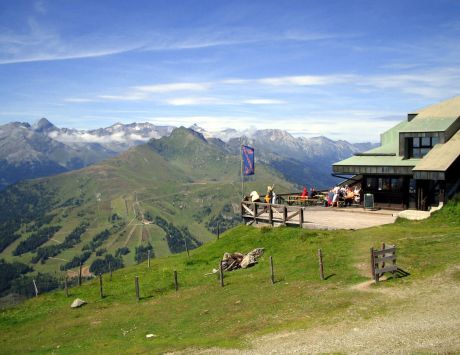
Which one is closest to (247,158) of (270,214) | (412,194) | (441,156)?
(270,214)

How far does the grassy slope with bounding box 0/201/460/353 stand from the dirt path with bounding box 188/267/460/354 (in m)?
0.99

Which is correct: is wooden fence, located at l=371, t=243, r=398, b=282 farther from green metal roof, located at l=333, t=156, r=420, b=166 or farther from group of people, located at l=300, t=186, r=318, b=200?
group of people, located at l=300, t=186, r=318, b=200

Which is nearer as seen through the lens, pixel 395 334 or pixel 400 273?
pixel 395 334

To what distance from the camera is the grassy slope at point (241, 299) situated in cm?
2298

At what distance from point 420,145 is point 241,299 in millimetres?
28854

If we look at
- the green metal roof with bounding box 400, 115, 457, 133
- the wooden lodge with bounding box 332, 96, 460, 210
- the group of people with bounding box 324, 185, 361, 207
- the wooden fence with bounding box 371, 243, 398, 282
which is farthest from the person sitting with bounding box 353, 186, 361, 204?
the wooden fence with bounding box 371, 243, 398, 282

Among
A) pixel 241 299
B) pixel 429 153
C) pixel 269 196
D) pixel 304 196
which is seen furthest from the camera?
pixel 304 196

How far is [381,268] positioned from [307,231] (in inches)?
518

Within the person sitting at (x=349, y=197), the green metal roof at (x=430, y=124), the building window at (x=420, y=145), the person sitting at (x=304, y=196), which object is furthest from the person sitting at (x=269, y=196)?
the green metal roof at (x=430, y=124)

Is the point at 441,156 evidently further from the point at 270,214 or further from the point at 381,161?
the point at 270,214

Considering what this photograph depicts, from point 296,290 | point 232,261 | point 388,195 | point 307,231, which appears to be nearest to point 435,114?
point 388,195

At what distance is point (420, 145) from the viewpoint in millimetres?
46688

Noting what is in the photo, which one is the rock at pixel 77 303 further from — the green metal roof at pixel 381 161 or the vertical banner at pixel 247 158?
the green metal roof at pixel 381 161

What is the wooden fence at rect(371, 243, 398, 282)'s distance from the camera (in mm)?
25094
